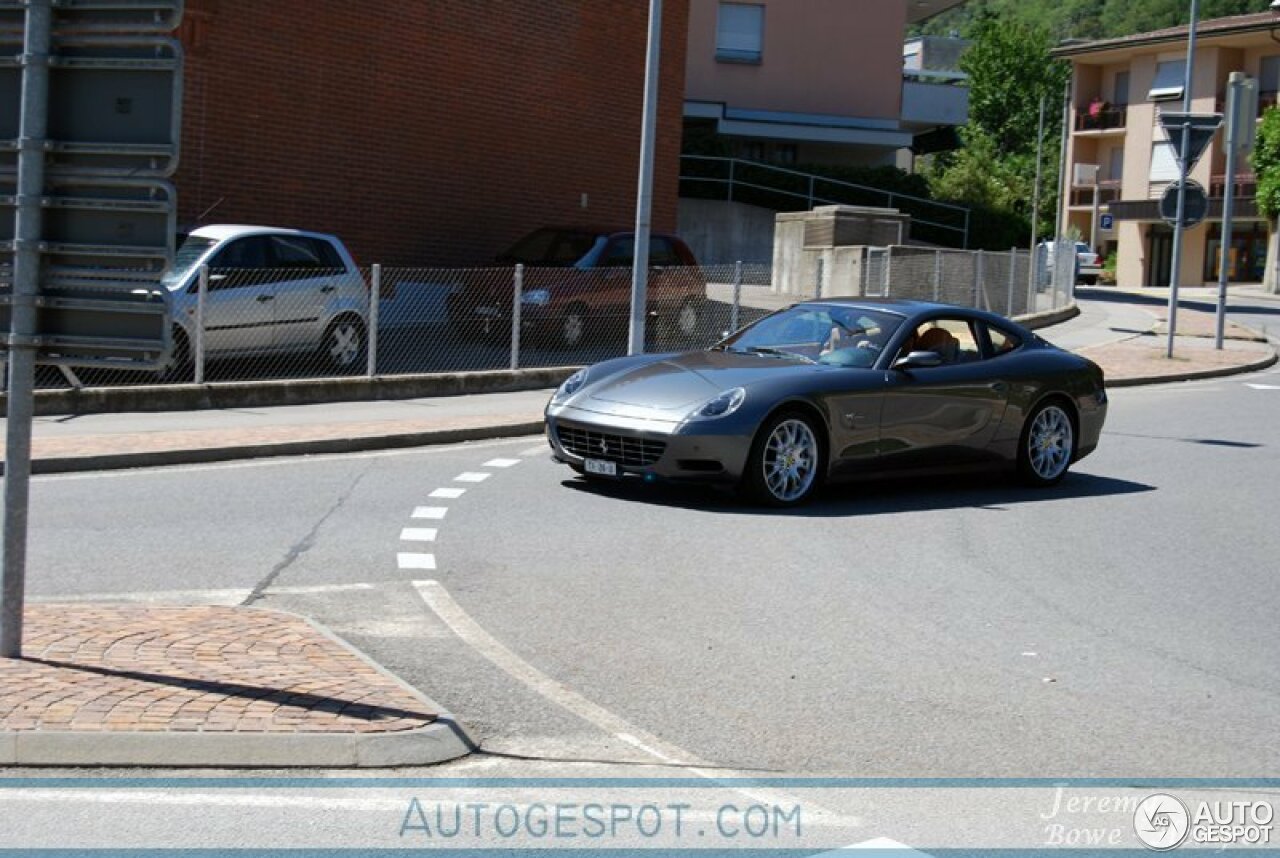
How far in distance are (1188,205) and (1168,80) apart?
49.3 metres

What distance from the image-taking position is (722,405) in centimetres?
1180

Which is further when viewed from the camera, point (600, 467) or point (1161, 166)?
point (1161, 166)

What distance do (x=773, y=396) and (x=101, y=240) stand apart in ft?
19.7

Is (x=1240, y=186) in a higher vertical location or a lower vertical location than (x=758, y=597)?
higher

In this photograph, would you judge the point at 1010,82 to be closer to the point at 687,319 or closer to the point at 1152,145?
the point at 1152,145

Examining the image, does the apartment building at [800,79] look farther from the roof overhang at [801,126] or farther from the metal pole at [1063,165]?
the metal pole at [1063,165]

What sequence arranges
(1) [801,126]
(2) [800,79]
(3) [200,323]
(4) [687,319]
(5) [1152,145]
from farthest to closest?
(5) [1152,145] < (2) [800,79] < (1) [801,126] < (4) [687,319] < (3) [200,323]

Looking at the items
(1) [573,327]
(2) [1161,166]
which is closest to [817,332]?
A: (1) [573,327]

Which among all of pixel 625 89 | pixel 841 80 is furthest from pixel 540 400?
pixel 841 80

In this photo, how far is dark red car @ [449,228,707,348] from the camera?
69.8 feet

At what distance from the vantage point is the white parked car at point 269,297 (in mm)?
17406

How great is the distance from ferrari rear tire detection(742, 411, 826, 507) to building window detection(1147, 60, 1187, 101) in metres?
63.8

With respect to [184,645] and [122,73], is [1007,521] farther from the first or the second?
[122,73]

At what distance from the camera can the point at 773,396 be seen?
11.9 metres
